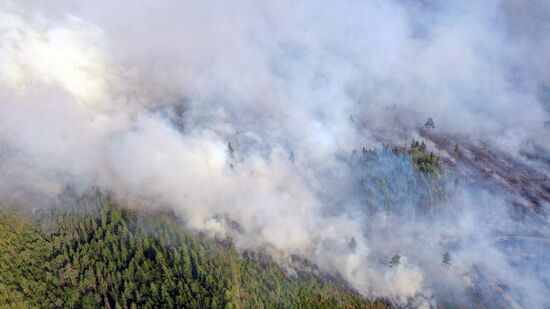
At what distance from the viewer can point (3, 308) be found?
200 meters

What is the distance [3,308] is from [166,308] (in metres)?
60.2

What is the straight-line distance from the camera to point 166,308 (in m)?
200
